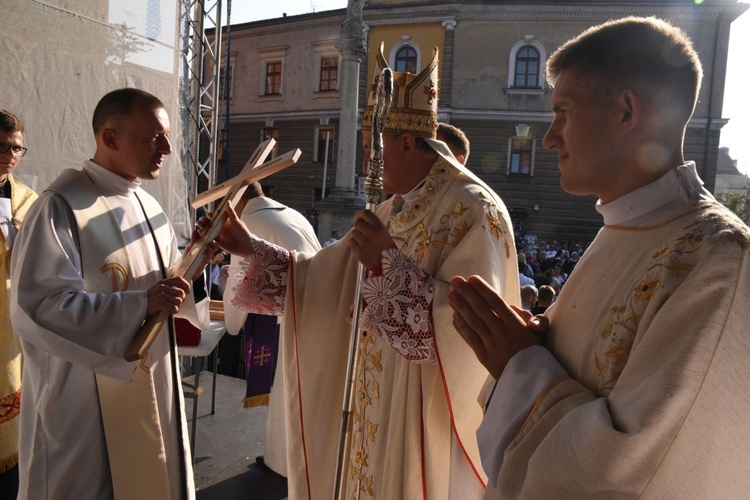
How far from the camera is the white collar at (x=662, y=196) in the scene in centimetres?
121

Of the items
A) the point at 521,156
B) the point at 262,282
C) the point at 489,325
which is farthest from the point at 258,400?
the point at 521,156

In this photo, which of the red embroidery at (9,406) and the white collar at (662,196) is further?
the red embroidery at (9,406)

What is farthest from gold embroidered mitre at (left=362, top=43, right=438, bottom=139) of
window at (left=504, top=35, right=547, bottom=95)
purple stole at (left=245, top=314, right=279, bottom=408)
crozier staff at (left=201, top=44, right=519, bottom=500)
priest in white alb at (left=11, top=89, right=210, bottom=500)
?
window at (left=504, top=35, right=547, bottom=95)

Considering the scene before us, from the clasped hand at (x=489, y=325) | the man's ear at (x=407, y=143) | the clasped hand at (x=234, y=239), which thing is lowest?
the clasped hand at (x=489, y=325)

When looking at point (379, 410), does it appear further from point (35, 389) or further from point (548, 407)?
point (35, 389)

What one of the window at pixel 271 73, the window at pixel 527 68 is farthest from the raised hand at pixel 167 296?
the window at pixel 271 73

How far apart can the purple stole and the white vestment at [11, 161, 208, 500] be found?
1658 millimetres

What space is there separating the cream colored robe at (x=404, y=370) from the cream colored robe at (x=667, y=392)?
2.73 feet

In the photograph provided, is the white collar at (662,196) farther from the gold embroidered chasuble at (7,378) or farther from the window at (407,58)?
the window at (407,58)

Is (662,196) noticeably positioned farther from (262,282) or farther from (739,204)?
(739,204)

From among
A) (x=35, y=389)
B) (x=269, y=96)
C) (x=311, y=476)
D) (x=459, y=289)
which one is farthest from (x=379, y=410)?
(x=269, y=96)

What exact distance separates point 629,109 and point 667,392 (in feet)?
1.94

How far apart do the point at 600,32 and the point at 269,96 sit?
85.9 feet

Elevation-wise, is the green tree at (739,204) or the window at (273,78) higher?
the window at (273,78)
